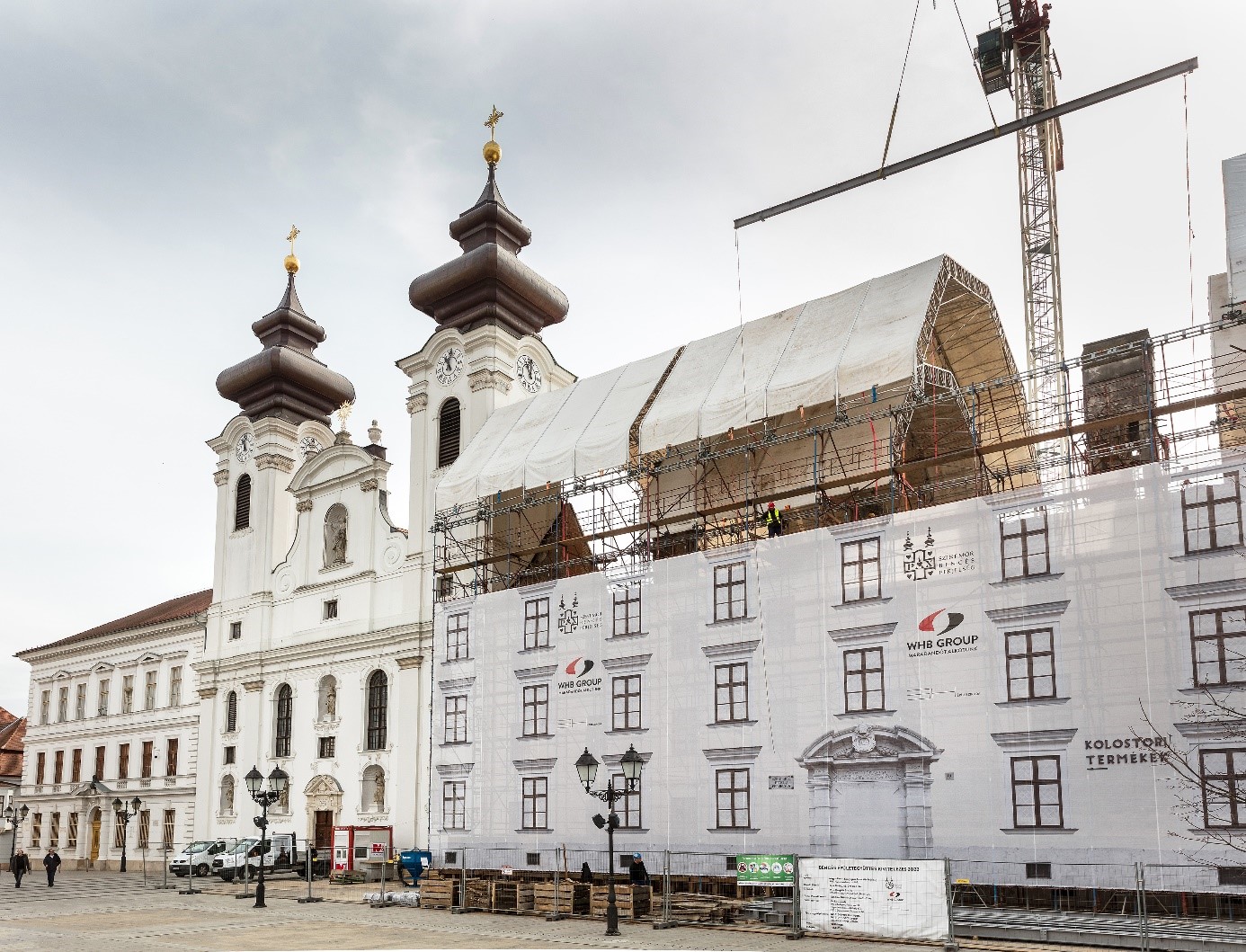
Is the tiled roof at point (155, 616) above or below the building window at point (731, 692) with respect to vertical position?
above

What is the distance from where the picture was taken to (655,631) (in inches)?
1175

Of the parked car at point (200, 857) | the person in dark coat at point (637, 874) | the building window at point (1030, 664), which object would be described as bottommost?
the parked car at point (200, 857)

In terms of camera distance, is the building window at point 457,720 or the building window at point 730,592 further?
the building window at point 457,720

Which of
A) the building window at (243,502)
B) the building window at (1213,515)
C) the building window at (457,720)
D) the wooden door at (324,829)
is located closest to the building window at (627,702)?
the building window at (457,720)

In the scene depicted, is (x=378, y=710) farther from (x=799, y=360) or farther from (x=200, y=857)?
(x=799, y=360)

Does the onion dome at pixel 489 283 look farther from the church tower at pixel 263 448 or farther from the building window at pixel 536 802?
the building window at pixel 536 802

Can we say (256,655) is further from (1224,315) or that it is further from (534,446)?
(1224,315)

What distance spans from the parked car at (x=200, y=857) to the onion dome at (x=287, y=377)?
16.5 meters

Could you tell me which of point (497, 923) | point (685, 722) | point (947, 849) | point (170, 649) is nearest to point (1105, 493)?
point (947, 849)

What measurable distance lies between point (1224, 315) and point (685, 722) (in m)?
13.8

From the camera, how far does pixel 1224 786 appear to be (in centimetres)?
2119

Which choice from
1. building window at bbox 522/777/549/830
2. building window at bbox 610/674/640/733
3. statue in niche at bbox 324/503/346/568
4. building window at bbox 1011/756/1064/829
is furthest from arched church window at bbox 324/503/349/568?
building window at bbox 1011/756/1064/829

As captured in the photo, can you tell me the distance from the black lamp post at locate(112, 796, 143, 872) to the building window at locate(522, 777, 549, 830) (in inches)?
913

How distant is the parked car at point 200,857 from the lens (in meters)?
43.9
